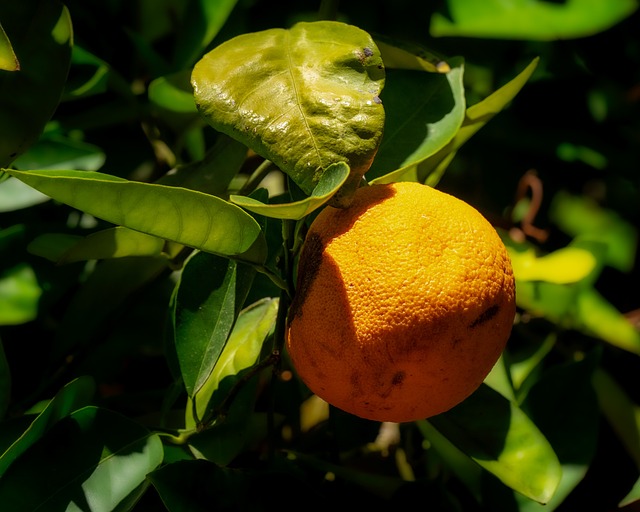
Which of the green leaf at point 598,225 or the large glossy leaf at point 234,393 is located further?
the green leaf at point 598,225

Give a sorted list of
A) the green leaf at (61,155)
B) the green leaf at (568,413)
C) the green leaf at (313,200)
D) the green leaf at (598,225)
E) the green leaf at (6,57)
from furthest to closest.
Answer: the green leaf at (598,225) < the green leaf at (61,155) < the green leaf at (568,413) < the green leaf at (6,57) < the green leaf at (313,200)

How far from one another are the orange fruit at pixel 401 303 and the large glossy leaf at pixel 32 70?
0.36m

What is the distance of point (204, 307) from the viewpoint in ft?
2.47

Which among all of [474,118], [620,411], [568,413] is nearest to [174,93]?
[474,118]

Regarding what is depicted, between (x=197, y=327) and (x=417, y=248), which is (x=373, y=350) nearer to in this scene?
(x=417, y=248)

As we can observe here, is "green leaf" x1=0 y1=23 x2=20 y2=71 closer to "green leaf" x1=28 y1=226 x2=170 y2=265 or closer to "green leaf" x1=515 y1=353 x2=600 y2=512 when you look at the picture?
"green leaf" x1=28 y1=226 x2=170 y2=265

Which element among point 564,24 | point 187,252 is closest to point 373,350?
point 187,252

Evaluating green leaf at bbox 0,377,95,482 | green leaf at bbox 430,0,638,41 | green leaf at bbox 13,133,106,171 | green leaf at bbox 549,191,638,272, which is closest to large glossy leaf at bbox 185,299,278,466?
green leaf at bbox 0,377,95,482

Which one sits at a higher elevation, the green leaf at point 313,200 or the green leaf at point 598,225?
the green leaf at point 313,200

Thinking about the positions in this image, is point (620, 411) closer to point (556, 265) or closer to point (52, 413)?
point (556, 265)

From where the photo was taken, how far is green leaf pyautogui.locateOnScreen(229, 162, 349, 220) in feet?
1.84

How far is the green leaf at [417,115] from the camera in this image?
817 millimetres

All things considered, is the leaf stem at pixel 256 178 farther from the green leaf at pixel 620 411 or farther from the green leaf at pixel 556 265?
the green leaf at pixel 620 411

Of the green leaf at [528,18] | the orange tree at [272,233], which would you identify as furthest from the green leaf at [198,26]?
the green leaf at [528,18]
